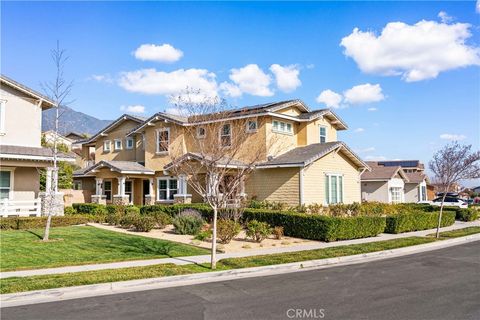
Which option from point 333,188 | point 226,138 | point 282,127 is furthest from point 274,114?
point 226,138

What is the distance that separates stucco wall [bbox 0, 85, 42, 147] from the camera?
886 inches

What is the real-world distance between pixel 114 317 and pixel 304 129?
2390 cm

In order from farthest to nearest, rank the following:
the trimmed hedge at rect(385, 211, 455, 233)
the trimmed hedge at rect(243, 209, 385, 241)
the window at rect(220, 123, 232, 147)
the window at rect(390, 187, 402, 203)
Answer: the window at rect(390, 187, 402, 203) → the trimmed hedge at rect(385, 211, 455, 233) → the trimmed hedge at rect(243, 209, 385, 241) → the window at rect(220, 123, 232, 147)

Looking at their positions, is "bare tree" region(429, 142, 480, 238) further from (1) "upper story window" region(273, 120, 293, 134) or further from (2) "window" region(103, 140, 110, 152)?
(2) "window" region(103, 140, 110, 152)

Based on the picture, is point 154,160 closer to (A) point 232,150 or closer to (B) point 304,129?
(B) point 304,129

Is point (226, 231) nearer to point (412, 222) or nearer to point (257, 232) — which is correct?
point (257, 232)

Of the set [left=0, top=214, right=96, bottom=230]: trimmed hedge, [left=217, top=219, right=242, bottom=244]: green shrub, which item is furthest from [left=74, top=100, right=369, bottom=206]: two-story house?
[left=217, top=219, right=242, bottom=244]: green shrub

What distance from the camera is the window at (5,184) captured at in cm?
2217

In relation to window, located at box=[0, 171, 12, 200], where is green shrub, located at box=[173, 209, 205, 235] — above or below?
below

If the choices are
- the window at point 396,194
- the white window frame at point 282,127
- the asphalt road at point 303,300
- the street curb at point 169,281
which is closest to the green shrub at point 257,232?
the street curb at point 169,281

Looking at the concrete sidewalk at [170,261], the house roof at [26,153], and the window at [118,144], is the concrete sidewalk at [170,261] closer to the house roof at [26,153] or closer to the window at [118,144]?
the house roof at [26,153]

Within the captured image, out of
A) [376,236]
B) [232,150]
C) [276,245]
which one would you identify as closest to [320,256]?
[276,245]

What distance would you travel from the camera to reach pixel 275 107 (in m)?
27.5

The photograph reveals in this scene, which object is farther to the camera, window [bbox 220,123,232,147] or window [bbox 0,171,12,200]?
window [bbox 0,171,12,200]
